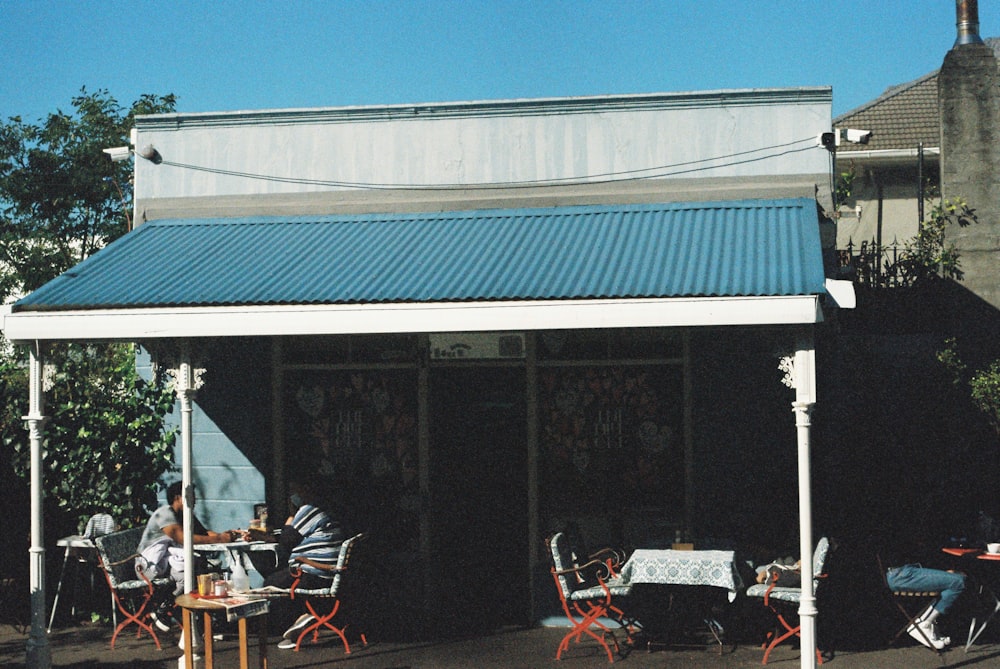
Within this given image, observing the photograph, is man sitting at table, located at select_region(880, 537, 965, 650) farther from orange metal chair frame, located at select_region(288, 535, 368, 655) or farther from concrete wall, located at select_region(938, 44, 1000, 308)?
concrete wall, located at select_region(938, 44, 1000, 308)

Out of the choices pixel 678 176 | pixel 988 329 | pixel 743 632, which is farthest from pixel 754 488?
pixel 988 329

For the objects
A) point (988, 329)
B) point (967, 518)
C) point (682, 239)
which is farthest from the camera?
point (988, 329)

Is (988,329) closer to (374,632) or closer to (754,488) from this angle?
(754,488)

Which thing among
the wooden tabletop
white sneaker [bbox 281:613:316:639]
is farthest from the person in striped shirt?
the wooden tabletop

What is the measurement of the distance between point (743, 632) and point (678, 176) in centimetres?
390

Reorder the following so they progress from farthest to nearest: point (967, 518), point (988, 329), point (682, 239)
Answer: point (988, 329) → point (967, 518) → point (682, 239)

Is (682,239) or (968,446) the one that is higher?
(682,239)

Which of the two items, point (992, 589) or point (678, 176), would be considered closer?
point (992, 589)

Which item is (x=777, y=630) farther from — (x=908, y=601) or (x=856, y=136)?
(x=856, y=136)

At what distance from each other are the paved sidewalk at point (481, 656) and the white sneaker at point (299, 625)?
0.52ft

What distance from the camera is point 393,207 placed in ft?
36.8

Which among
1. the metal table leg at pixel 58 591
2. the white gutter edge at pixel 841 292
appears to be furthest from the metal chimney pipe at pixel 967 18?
the metal table leg at pixel 58 591

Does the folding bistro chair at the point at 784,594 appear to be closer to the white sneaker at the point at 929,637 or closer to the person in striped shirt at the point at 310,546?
the white sneaker at the point at 929,637

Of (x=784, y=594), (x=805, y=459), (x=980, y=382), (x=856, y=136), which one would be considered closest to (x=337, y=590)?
(x=784, y=594)
